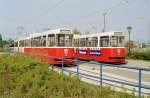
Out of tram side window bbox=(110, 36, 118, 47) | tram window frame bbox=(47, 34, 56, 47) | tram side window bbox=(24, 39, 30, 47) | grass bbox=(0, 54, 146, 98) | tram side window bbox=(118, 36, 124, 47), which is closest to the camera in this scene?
grass bbox=(0, 54, 146, 98)

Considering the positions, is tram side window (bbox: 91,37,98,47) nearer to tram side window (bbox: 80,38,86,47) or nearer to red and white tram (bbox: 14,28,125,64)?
red and white tram (bbox: 14,28,125,64)

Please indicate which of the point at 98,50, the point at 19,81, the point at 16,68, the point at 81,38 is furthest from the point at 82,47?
the point at 19,81

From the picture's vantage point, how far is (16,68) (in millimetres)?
19938

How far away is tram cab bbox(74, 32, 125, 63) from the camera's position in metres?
31.1

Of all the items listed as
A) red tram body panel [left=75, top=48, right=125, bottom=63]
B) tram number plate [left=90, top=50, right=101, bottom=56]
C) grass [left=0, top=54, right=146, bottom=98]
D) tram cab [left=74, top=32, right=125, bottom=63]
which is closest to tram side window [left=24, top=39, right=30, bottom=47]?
tram cab [left=74, top=32, right=125, bottom=63]

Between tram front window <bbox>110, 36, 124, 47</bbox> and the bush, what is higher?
tram front window <bbox>110, 36, 124, 47</bbox>

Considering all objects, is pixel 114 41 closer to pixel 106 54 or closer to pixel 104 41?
pixel 104 41

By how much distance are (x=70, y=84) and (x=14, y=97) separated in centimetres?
287

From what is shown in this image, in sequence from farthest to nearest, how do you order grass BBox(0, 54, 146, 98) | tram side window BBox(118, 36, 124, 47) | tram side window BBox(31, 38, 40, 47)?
tram side window BBox(118, 36, 124, 47) → tram side window BBox(31, 38, 40, 47) → grass BBox(0, 54, 146, 98)

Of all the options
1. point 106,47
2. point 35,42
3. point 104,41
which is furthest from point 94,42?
point 35,42

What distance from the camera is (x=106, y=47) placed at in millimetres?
31359

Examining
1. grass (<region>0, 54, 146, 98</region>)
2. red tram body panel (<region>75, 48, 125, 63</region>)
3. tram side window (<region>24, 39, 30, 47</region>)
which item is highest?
tram side window (<region>24, 39, 30, 47</region>)

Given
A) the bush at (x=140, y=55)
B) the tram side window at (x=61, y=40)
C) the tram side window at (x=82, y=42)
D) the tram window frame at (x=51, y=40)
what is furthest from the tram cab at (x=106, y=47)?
the bush at (x=140, y=55)

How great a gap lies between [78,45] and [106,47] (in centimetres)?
641
